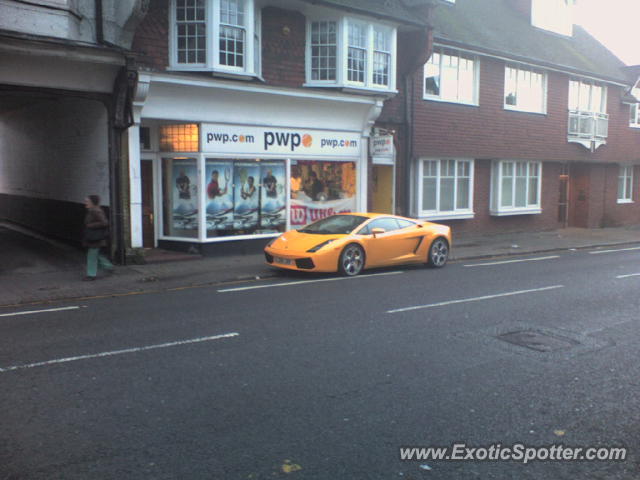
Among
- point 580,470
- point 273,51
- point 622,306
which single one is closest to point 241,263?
point 273,51

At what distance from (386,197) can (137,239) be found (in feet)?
28.2

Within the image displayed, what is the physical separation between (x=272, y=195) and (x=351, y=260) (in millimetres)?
4606

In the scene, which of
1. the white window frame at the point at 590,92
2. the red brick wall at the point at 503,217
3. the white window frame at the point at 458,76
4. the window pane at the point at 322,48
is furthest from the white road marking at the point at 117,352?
the white window frame at the point at 590,92

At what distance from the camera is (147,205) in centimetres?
→ 1590

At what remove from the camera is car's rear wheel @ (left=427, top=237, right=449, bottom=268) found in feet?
46.2

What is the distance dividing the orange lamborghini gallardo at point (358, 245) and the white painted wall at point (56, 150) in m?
4.78

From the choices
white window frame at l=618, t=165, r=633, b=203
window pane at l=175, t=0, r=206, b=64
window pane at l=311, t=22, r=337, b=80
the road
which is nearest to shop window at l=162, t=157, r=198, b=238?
window pane at l=175, t=0, r=206, b=64

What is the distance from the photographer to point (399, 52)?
19.0m

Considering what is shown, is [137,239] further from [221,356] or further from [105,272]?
[221,356]

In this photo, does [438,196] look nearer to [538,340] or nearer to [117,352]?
[538,340]

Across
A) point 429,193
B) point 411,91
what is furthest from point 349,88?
point 429,193

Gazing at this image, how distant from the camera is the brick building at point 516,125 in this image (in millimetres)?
20203

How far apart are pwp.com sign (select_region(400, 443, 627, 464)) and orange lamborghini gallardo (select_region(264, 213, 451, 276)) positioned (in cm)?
795

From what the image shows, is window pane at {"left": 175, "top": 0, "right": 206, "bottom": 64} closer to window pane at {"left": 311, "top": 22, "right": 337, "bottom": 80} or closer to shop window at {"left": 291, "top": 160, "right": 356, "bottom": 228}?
window pane at {"left": 311, "top": 22, "right": 337, "bottom": 80}
